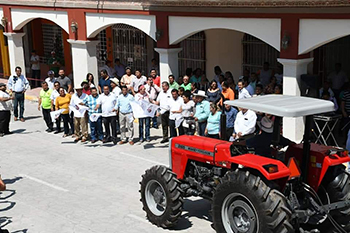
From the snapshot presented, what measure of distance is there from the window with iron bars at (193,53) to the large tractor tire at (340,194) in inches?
465

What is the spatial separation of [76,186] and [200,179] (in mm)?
3564

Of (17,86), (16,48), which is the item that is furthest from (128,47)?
(17,86)

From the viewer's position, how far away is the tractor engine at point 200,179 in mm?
8945

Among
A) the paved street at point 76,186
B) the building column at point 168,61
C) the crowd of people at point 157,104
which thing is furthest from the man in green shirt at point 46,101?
the building column at point 168,61

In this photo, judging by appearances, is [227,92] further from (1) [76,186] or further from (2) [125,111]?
(1) [76,186]

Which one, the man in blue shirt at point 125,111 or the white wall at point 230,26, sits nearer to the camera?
the white wall at point 230,26

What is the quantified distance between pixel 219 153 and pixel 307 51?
17.9ft

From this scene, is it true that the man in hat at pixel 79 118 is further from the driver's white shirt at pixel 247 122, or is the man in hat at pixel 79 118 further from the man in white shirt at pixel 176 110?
the driver's white shirt at pixel 247 122

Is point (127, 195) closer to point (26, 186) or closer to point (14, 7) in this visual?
point (26, 186)

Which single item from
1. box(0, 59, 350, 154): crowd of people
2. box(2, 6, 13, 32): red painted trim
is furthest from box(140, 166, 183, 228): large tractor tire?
box(2, 6, 13, 32): red painted trim

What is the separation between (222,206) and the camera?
8.27m

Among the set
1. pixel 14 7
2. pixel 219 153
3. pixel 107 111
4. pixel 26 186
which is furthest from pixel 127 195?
pixel 14 7

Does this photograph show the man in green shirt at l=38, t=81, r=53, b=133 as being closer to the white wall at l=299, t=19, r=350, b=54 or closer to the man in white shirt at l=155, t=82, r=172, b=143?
the man in white shirt at l=155, t=82, r=172, b=143

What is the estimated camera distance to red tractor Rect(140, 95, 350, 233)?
770 cm
